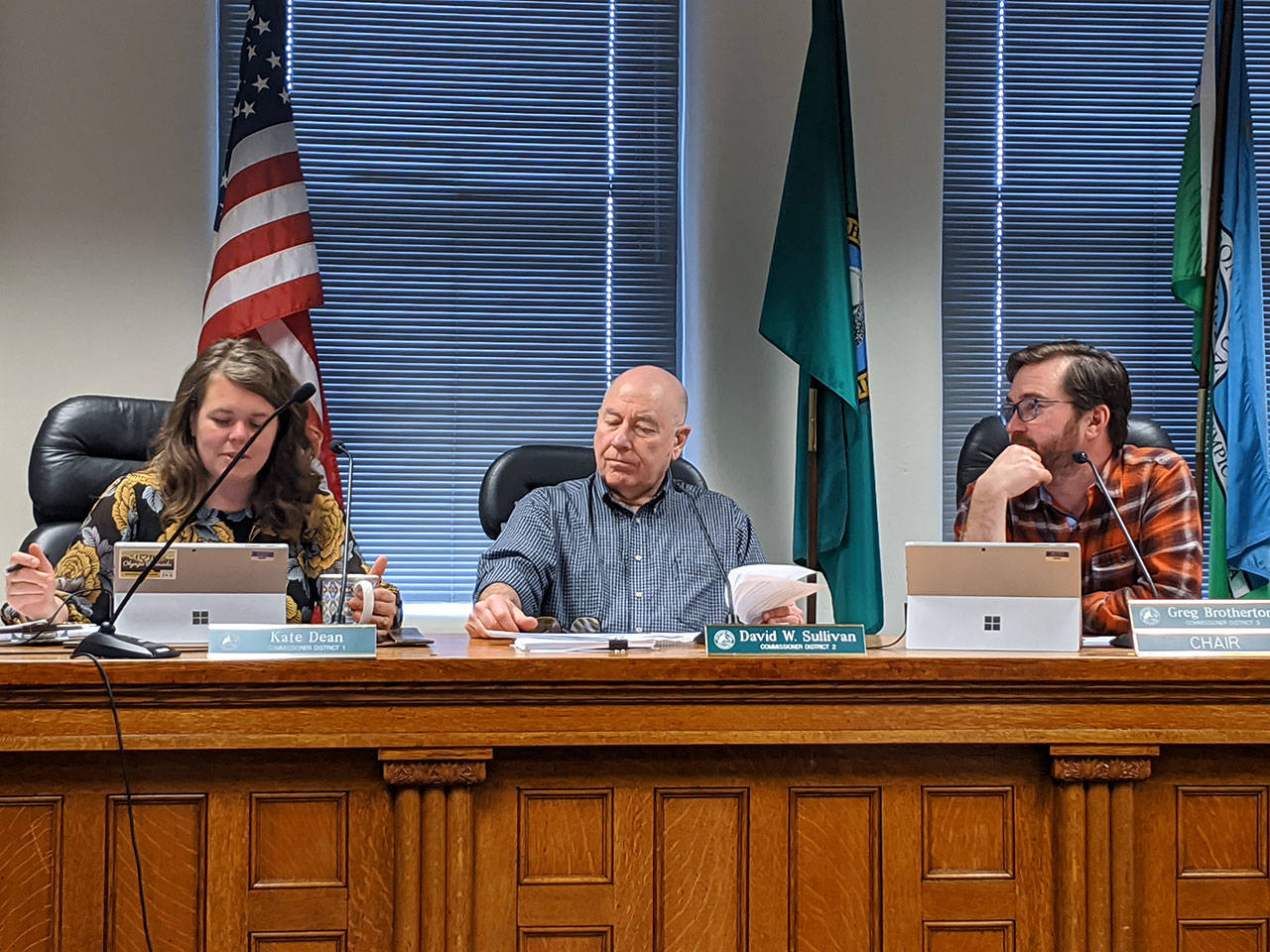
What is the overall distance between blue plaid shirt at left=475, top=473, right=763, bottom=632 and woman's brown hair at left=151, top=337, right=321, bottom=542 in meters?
0.43

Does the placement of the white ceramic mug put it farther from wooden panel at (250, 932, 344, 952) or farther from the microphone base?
wooden panel at (250, 932, 344, 952)

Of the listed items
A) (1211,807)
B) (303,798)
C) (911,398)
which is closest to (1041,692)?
(1211,807)

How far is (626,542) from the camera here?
263 cm

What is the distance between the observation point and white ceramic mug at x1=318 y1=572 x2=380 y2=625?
1.95 metres

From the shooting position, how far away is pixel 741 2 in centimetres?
345

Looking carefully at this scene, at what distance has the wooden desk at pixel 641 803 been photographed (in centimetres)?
150

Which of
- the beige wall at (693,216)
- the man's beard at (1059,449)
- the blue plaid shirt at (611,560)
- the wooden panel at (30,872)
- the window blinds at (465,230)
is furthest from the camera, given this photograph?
the window blinds at (465,230)

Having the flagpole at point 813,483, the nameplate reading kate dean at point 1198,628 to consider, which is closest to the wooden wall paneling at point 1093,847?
the nameplate reading kate dean at point 1198,628

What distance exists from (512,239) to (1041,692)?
7.63 ft

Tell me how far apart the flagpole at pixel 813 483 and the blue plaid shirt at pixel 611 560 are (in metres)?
0.46

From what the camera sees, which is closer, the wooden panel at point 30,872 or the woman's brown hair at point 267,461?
the wooden panel at point 30,872

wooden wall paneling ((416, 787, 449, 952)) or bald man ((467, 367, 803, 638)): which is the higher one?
bald man ((467, 367, 803, 638))

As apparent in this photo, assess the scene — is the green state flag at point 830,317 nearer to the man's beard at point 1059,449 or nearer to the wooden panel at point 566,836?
the man's beard at point 1059,449

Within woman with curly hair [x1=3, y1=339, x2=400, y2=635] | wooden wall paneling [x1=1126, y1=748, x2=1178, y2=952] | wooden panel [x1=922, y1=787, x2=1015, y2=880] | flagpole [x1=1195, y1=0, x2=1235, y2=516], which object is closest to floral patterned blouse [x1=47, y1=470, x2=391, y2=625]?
woman with curly hair [x1=3, y1=339, x2=400, y2=635]
